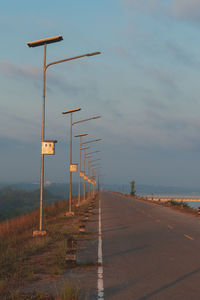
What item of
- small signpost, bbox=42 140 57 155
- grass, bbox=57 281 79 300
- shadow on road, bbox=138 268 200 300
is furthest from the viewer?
small signpost, bbox=42 140 57 155

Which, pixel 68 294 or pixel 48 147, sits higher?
pixel 48 147

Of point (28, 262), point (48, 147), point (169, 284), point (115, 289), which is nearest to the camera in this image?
point (115, 289)

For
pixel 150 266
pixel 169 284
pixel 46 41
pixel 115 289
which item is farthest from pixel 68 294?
pixel 46 41

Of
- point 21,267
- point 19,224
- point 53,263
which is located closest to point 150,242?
point 53,263

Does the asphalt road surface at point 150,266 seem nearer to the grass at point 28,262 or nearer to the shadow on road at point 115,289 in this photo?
the shadow on road at point 115,289

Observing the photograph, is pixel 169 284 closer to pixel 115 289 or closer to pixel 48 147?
pixel 115 289

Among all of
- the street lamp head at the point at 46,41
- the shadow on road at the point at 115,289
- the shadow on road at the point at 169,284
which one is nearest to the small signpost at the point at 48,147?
the street lamp head at the point at 46,41

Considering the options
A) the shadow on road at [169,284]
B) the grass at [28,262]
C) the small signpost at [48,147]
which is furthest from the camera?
the small signpost at [48,147]

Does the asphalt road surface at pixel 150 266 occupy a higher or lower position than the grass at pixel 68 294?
lower

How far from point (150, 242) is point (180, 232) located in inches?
170

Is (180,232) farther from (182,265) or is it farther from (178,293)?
(178,293)

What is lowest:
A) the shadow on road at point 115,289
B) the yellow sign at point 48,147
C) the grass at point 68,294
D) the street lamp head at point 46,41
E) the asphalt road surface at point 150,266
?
the asphalt road surface at point 150,266

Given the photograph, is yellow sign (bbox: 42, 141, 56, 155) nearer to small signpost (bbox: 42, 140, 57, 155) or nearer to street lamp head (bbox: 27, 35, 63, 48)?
small signpost (bbox: 42, 140, 57, 155)

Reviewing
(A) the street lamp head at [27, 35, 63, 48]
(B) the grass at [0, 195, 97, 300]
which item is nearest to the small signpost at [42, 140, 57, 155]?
(B) the grass at [0, 195, 97, 300]
